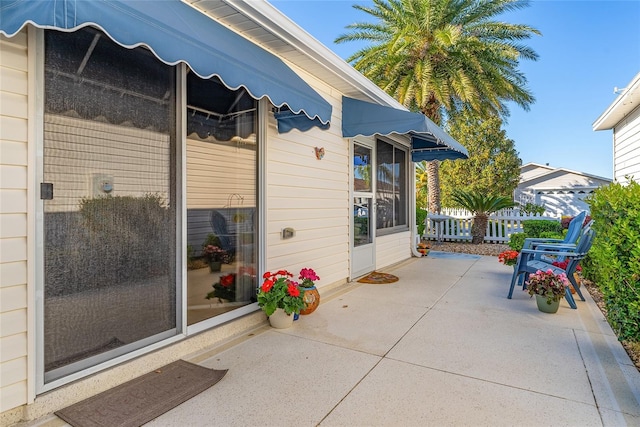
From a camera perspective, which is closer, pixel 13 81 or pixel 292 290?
pixel 13 81

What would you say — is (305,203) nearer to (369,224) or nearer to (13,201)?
(369,224)

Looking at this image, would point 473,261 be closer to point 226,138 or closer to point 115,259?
point 226,138

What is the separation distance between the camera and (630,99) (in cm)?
642

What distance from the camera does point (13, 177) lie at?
6.19ft

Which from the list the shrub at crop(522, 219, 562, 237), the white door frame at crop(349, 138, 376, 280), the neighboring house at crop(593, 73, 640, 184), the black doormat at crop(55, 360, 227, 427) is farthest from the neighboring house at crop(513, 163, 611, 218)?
the black doormat at crop(55, 360, 227, 427)

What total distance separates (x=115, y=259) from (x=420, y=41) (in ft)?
31.8

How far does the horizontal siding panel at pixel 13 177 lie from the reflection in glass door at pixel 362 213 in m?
4.24

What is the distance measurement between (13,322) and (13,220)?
0.55 m

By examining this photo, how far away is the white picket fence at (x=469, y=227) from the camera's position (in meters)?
10.2

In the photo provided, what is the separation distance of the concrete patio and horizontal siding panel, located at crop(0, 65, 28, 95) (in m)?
1.99

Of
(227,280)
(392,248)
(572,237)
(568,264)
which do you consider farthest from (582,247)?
(227,280)

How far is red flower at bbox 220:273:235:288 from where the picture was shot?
10.6 feet

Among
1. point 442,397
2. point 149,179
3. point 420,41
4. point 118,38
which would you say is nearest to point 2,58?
point 118,38

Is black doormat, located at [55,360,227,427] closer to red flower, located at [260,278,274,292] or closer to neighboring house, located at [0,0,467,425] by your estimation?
neighboring house, located at [0,0,467,425]
